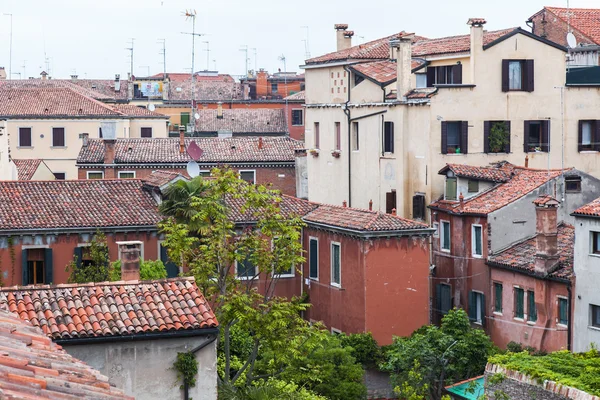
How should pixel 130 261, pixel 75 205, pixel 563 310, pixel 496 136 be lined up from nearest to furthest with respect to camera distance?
pixel 130 261 → pixel 563 310 → pixel 75 205 → pixel 496 136

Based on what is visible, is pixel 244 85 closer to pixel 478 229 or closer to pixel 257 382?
pixel 478 229

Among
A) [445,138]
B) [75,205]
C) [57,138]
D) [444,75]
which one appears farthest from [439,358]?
[57,138]

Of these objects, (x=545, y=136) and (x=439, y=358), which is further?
(x=545, y=136)

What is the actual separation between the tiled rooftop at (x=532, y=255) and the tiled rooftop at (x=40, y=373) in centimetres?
2308

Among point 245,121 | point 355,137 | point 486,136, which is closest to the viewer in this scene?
point 486,136

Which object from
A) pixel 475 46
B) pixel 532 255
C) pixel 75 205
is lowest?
pixel 532 255

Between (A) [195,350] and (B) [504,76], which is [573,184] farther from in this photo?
(A) [195,350]

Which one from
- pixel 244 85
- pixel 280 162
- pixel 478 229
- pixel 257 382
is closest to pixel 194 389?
pixel 257 382

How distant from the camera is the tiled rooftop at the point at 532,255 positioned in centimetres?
3247

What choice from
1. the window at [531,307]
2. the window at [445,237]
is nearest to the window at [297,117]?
the window at [445,237]

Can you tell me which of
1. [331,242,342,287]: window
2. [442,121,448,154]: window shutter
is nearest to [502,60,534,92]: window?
[442,121,448,154]: window shutter

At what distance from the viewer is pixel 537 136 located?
140 feet

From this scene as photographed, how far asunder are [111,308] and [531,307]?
1787 centimetres

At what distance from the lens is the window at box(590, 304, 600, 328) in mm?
30859
